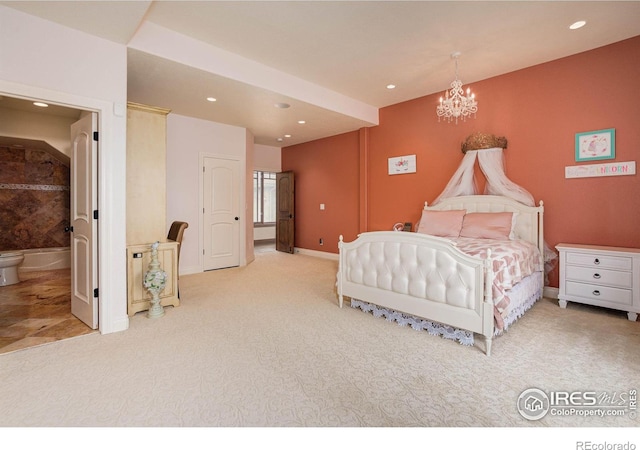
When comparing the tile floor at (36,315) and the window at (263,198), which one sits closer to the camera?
the tile floor at (36,315)

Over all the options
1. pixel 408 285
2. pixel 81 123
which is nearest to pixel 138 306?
pixel 81 123

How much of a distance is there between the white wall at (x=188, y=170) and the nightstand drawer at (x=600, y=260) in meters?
5.30

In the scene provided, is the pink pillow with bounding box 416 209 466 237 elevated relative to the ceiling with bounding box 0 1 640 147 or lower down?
lower down

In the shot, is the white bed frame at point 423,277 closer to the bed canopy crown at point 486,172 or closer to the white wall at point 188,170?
the bed canopy crown at point 486,172

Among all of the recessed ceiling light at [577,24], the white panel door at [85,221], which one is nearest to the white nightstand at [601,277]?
the recessed ceiling light at [577,24]

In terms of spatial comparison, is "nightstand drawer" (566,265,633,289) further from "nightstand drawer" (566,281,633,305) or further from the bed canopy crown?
the bed canopy crown

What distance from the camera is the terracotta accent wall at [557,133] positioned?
3.33 m

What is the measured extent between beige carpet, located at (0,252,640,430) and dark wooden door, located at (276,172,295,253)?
4.24m

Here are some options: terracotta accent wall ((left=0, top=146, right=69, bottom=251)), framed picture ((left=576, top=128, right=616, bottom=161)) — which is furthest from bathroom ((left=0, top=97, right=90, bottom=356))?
framed picture ((left=576, top=128, right=616, bottom=161))

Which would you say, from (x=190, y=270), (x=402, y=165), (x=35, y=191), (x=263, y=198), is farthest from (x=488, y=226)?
(x=35, y=191)

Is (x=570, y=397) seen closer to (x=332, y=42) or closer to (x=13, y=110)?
(x=332, y=42)

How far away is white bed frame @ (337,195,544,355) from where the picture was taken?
7.95 ft

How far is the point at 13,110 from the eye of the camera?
14.3 feet

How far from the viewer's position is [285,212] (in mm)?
7621
